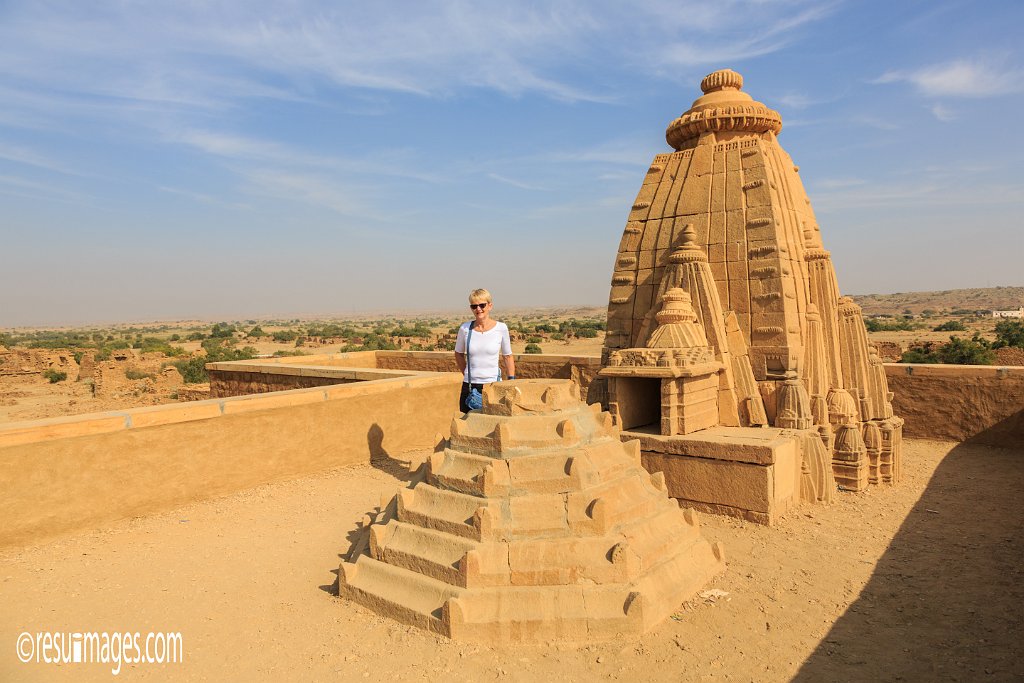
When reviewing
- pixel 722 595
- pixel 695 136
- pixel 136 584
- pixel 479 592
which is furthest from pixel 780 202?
pixel 136 584

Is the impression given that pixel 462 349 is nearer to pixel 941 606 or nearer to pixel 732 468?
pixel 732 468

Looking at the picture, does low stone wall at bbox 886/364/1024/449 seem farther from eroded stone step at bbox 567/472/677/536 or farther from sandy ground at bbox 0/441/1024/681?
eroded stone step at bbox 567/472/677/536

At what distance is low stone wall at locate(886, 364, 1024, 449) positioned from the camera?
35.0ft

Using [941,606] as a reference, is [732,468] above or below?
above

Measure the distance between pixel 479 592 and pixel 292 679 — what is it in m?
1.29

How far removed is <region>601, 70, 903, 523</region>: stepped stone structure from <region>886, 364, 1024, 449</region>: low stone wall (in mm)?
2805

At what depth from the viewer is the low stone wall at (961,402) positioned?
420 inches

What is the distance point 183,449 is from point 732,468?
253 inches

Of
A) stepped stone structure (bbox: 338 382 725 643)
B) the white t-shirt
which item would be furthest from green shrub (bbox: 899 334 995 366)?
stepped stone structure (bbox: 338 382 725 643)

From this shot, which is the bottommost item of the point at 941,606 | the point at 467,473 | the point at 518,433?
the point at 941,606

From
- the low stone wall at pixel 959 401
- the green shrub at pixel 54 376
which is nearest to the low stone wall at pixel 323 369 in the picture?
the low stone wall at pixel 959 401

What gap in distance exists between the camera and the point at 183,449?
7016 millimetres

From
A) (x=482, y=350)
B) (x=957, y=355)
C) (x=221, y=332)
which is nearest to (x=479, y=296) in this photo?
(x=482, y=350)

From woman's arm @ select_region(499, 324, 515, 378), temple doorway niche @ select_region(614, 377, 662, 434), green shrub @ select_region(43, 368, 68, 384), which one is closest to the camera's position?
woman's arm @ select_region(499, 324, 515, 378)
